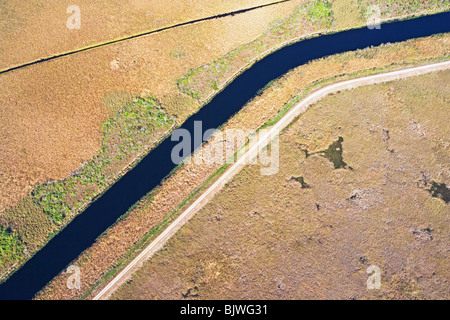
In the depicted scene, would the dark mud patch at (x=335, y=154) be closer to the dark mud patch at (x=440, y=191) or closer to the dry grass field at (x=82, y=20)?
the dark mud patch at (x=440, y=191)

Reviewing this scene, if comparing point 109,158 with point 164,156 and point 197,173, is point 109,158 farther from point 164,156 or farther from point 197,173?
point 197,173

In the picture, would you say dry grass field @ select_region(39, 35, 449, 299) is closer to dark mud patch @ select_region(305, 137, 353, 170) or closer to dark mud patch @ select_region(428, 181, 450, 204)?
dark mud patch @ select_region(305, 137, 353, 170)

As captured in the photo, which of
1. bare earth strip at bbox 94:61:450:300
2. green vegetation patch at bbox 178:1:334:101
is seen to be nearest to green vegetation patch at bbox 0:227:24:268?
bare earth strip at bbox 94:61:450:300

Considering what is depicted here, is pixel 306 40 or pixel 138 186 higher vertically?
pixel 306 40

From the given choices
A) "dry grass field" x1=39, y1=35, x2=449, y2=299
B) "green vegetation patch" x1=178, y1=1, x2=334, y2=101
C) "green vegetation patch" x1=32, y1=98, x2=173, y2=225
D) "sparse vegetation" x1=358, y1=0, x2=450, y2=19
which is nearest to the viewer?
"dry grass field" x1=39, y1=35, x2=449, y2=299

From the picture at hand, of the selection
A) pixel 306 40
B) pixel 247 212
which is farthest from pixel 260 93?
pixel 247 212

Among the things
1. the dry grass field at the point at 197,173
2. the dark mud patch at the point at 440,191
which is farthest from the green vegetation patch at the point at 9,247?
the dark mud patch at the point at 440,191

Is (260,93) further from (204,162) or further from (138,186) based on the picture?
(138,186)
